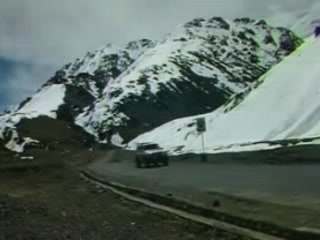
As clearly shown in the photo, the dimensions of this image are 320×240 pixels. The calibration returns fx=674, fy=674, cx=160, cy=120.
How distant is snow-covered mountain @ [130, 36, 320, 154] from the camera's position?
95.3 meters

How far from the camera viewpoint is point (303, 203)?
17.5m

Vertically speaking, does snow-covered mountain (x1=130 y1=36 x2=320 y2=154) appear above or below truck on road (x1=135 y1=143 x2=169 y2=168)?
above

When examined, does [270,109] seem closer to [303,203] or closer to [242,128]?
[242,128]

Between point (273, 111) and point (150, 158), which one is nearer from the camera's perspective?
point (150, 158)

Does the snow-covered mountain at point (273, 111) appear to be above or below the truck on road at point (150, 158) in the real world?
above

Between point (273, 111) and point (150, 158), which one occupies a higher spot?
point (273, 111)

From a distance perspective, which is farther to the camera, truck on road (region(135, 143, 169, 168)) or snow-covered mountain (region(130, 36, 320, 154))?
snow-covered mountain (region(130, 36, 320, 154))

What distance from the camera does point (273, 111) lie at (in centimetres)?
11138

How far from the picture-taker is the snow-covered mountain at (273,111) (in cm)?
9531

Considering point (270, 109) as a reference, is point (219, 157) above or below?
below

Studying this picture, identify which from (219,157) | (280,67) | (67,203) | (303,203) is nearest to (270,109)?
(280,67)

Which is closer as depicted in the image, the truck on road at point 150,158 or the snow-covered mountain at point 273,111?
the truck on road at point 150,158

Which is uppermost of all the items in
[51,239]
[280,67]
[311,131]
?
[280,67]

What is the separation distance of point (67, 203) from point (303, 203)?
11.7 meters
